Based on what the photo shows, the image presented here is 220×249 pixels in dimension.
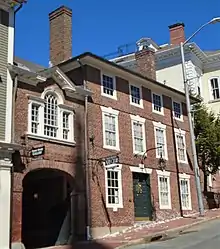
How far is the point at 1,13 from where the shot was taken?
58.0ft

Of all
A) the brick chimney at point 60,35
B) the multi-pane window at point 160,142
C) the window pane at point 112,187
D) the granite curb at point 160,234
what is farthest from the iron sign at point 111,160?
the brick chimney at point 60,35

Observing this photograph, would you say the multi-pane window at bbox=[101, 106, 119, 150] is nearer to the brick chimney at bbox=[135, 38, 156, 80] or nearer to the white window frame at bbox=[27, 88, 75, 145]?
the white window frame at bbox=[27, 88, 75, 145]

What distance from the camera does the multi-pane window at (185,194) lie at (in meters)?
25.8

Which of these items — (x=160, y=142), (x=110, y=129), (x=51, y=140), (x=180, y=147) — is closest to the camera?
(x=51, y=140)

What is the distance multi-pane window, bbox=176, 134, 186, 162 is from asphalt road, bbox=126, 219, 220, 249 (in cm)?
745

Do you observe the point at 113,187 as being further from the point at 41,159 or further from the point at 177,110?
the point at 177,110

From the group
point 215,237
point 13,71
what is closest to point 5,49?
point 13,71

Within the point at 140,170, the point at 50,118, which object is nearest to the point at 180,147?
the point at 140,170

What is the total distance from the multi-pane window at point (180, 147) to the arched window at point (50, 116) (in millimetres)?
10261

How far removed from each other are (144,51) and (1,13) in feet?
41.4

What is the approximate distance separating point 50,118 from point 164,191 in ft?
29.6

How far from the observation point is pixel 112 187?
68.5 ft

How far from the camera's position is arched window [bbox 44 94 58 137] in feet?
61.1

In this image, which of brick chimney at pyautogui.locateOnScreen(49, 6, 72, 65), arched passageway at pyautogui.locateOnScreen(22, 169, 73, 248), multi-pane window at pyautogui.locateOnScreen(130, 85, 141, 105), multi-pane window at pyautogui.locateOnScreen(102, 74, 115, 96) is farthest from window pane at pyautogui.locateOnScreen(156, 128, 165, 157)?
brick chimney at pyautogui.locateOnScreen(49, 6, 72, 65)
